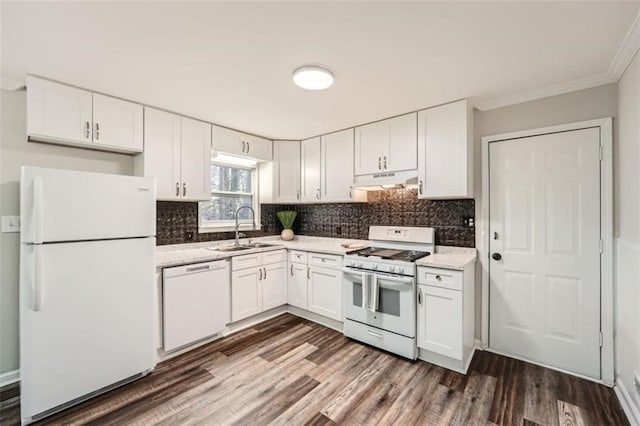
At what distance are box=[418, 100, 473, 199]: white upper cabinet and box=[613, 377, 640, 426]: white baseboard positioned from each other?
67.2 inches

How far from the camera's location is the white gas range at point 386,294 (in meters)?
2.46

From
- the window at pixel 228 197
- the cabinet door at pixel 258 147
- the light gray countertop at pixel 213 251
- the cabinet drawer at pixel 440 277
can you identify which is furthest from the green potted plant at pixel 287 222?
the cabinet drawer at pixel 440 277

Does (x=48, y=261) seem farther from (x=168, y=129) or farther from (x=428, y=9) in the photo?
(x=428, y=9)

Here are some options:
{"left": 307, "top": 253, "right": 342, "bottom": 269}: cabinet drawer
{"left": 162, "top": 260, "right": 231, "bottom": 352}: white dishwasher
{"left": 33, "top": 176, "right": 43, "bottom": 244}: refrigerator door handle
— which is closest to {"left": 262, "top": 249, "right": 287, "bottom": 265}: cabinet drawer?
{"left": 307, "top": 253, "right": 342, "bottom": 269}: cabinet drawer

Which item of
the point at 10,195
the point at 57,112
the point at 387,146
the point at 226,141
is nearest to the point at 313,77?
the point at 387,146

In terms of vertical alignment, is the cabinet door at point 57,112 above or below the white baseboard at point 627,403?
above

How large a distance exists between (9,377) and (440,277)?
11.7ft

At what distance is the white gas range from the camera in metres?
2.46

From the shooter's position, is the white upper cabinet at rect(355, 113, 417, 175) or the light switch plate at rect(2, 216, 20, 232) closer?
the light switch plate at rect(2, 216, 20, 232)

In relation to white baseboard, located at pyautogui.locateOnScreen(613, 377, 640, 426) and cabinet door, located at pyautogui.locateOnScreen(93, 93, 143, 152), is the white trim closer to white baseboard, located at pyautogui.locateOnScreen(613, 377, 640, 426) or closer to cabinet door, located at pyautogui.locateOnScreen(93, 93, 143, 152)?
white baseboard, located at pyautogui.locateOnScreen(613, 377, 640, 426)

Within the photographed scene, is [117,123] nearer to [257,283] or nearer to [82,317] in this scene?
[82,317]

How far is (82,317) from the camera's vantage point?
6.20 ft

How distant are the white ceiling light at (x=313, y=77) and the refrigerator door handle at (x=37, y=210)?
1.82 m

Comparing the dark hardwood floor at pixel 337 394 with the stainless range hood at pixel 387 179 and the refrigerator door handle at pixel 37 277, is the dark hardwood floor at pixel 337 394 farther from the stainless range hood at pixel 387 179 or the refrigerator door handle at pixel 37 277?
the stainless range hood at pixel 387 179
